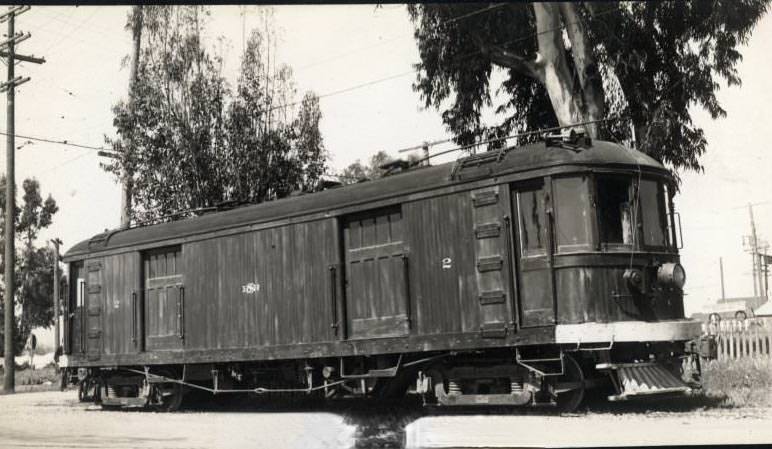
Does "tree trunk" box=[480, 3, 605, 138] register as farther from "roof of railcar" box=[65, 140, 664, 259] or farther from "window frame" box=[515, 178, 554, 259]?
"window frame" box=[515, 178, 554, 259]

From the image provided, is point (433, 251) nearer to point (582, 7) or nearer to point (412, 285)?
point (412, 285)

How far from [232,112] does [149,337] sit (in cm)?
879

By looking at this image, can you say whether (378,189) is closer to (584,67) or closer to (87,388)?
(584,67)

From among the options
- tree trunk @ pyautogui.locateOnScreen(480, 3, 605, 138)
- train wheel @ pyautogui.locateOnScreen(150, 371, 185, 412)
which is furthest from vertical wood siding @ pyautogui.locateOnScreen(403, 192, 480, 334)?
train wheel @ pyautogui.locateOnScreen(150, 371, 185, 412)

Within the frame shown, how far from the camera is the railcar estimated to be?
32.3 feet

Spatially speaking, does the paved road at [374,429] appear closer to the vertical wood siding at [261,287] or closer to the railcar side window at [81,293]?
the vertical wood siding at [261,287]

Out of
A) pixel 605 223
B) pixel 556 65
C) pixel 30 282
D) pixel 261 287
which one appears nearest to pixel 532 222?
pixel 605 223

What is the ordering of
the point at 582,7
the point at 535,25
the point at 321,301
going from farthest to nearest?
1. the point at 535,25
2. the point at 582,7
3. the point at 321,301

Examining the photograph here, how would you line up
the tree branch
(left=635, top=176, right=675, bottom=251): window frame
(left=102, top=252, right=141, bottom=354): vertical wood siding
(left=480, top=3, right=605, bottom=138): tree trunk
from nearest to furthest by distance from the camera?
(left=635, top=176, right=675, bottom=251): window frame
(left=480, top=3, right=605, bottom=138): tree trunk
(left=102, top=252, right=141, bottom=354): vertical wood siding
the tree branch

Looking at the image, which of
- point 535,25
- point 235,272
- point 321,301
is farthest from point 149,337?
point 535,25

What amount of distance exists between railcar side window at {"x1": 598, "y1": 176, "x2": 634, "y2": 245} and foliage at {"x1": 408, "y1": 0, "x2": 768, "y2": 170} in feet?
17.4

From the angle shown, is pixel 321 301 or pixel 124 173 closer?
pixel 321 301

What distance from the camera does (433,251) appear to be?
10.9m

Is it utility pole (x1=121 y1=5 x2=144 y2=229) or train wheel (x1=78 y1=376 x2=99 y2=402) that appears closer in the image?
train wheel (x1=78 y1=376 x2=99 y2=402)
